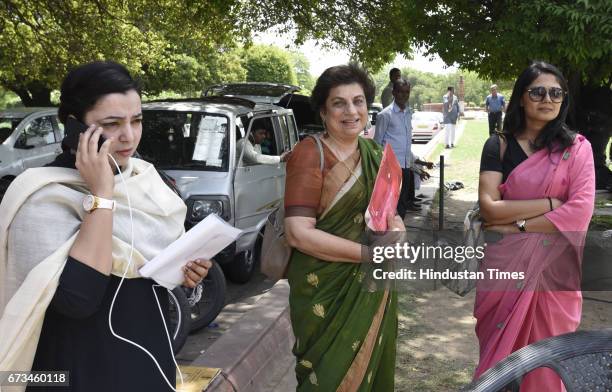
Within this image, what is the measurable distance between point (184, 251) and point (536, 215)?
5.80 ft

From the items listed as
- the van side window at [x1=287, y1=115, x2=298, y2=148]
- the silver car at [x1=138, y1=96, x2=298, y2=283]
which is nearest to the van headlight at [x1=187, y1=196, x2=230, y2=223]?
the silver car at [x1=138, y1=96, x2=298, y2=283]

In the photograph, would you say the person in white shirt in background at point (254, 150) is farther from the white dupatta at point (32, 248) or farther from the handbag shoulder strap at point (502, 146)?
the white dupatta at point (32, 248)

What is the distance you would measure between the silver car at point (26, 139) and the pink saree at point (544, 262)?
30.9 ft

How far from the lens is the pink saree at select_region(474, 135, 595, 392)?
9.93 feet

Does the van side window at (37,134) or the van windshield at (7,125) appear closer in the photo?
the van windshield at (7,125)

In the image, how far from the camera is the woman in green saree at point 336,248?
279 centimetres

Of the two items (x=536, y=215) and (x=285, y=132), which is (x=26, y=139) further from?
(x=536, y=215)

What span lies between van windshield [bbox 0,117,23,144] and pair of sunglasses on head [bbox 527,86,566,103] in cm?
1028

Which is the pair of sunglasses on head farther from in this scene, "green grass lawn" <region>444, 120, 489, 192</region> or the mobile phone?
"green grass lawn" <region>444, 120, 489, 192</region>

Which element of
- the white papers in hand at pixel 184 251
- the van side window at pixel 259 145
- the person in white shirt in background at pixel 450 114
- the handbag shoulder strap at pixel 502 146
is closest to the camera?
the white papers in hand at pixel 184 251

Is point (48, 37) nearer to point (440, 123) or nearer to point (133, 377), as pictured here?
point (133, 377)

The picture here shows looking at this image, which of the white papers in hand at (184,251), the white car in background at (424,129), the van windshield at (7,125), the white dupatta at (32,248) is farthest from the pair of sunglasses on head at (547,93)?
the white car in background at (424,129)

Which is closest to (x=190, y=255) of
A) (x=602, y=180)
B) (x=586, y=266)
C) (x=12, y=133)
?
(x=586, y=266)

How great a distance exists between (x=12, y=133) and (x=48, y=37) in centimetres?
467
